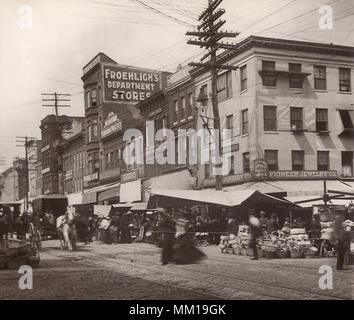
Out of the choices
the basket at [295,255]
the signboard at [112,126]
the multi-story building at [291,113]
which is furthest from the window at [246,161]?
the signboard at [112,126]

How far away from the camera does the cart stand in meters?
17.1

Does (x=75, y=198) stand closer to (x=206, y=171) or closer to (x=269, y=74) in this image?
(x=206, y=171)

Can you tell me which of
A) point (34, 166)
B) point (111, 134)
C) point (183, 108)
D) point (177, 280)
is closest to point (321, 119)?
point (183, 108)

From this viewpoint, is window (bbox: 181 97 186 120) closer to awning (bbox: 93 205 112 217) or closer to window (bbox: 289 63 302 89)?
awning (bbox: 93 205 112 217)

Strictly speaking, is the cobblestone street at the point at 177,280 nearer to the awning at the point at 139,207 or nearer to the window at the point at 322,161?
the window at the point at 322,161

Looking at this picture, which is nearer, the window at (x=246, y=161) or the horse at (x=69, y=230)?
the horse at (x=69, y=230)

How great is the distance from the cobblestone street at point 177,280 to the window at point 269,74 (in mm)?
9255

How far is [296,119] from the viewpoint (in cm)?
2492

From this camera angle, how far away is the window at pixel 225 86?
3070cm

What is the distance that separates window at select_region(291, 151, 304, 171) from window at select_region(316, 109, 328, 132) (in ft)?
5.62

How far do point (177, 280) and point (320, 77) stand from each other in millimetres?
14349

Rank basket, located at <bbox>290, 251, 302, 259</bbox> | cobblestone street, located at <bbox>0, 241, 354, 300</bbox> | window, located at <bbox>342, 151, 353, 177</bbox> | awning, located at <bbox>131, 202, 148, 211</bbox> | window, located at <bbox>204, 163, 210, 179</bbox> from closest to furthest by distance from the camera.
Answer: cobblestone street, located at <bbox>0, 241, 354, 300</bbox> → basket, located at <bbox>290, 251, 302, 259</bbox> → window, located at <bbox>342, 151, 353, 177</bbox> → awning, located at <bbox>131, 202, 148, 211</bbox> → window, located at <bbox>204, 163, 210, 179</bbox>

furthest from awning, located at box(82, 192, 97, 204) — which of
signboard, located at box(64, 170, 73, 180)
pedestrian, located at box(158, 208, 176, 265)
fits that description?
pedestrian, located at box(158, 208, 176, 265)
